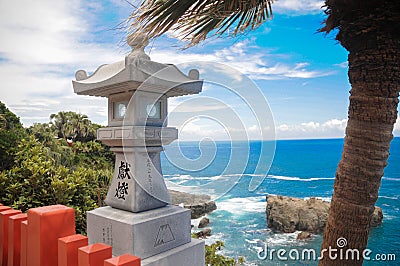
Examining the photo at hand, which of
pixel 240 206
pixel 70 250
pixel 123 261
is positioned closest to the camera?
pixel 123 261

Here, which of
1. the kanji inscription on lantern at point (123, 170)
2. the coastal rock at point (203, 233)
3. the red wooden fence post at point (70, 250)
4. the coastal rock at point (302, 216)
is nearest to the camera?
the red wooden fence post at point (70, 250)

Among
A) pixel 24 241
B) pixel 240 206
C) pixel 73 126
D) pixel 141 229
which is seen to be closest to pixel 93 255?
pixel 141 229

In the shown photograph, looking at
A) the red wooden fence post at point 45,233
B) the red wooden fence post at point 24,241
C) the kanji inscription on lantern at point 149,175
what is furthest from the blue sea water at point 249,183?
the red wooden fence post at point 24,241

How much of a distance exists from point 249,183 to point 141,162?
86cm

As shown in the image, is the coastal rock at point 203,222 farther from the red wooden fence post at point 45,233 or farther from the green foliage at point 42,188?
the red wooden fence post at point 45,233

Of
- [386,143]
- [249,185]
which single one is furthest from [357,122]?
[249,185]

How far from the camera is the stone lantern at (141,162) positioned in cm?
212

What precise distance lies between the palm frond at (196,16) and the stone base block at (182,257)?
1574 millimetres

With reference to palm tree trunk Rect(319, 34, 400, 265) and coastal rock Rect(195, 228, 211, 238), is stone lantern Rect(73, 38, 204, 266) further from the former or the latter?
coastal rock Rect(195, 228, 211, 238)

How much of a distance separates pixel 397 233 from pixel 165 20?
1782cm

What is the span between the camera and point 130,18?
2.11 m

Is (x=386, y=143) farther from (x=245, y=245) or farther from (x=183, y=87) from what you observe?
(x=245, y=245)

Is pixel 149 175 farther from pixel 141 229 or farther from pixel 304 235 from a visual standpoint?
pixel 304 235

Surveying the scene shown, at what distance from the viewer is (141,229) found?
212 cm
